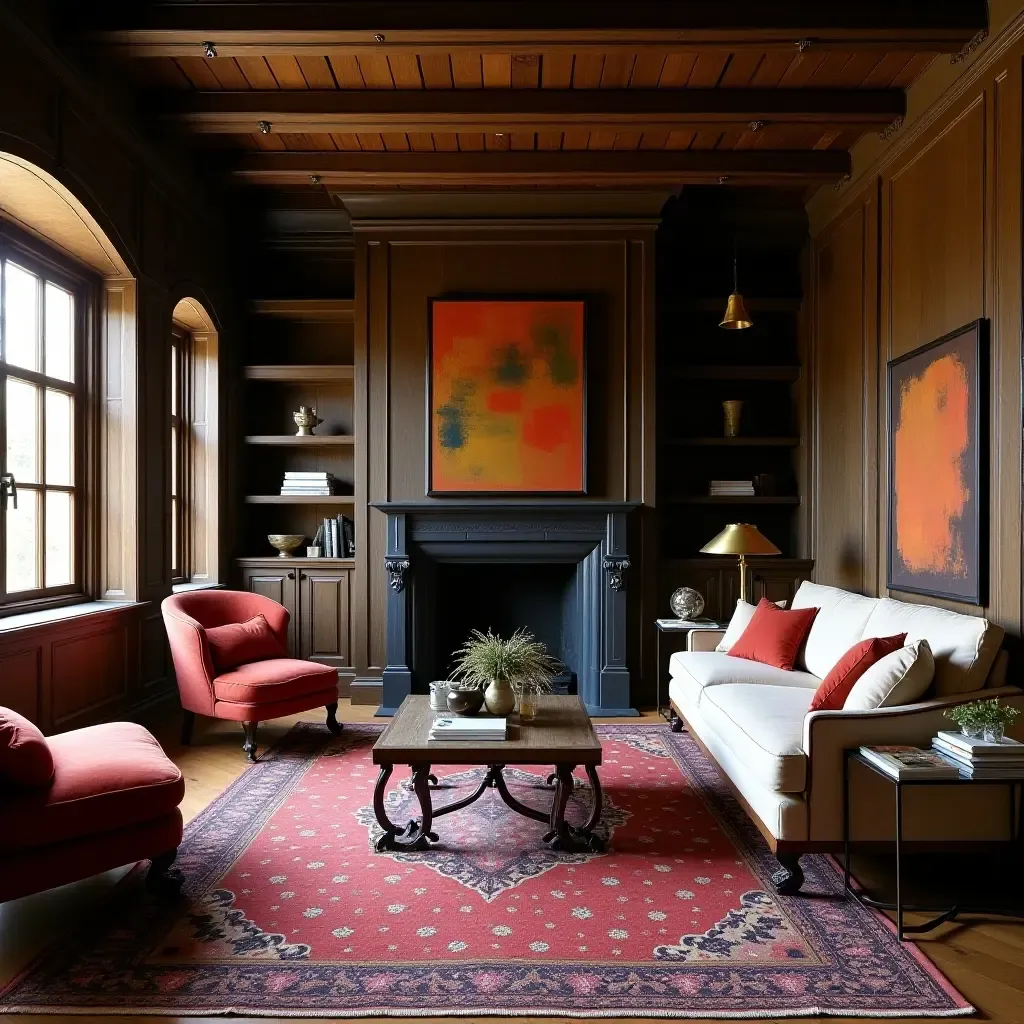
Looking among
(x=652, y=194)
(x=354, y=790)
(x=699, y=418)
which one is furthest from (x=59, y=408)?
(x=699, y=418)

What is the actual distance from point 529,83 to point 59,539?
3.43 m

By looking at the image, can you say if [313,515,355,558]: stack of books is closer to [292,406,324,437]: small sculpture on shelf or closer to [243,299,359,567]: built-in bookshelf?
[243,299,359,567]: built-in bookshelf

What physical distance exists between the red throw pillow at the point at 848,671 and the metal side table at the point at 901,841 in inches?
→ 12.2

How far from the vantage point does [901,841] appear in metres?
2.53

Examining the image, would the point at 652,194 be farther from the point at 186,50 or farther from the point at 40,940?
the point at 40,940

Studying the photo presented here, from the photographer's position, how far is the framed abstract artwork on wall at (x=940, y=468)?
3340 millimetres

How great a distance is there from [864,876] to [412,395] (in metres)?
3.76

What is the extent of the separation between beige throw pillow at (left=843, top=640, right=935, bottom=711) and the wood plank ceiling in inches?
104

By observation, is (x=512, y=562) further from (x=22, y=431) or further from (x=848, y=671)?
(x=22, y=431)

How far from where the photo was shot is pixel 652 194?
5184 millimetres

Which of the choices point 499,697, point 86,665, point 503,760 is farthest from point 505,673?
point 86,665

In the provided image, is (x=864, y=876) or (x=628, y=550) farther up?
(x=628, y=550)

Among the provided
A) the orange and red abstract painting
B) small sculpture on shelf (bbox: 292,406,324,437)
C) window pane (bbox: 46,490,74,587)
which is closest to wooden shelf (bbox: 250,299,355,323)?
small sculpture on shelf (bbox: 292,406,324,437)

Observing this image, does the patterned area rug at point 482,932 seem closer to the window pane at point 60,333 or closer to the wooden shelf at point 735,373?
the window pane at point 60,333
